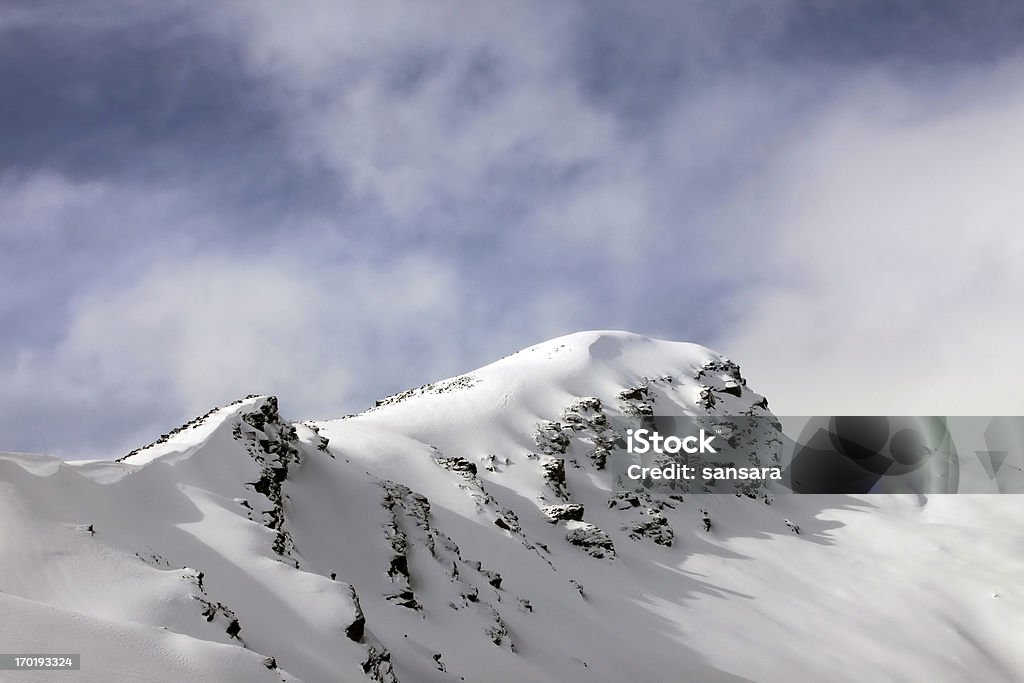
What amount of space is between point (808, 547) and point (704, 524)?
30.5ft

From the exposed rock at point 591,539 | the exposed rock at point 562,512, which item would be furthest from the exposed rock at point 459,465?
the exposed rock at point 591,539

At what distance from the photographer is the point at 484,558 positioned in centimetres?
3186

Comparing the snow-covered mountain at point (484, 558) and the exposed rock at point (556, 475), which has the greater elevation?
the exposed rock at point (556, 475)

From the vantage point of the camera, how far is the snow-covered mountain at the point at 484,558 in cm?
1168

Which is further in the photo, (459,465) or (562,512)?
(562,512)

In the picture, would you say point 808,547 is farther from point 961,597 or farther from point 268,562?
point 268,562

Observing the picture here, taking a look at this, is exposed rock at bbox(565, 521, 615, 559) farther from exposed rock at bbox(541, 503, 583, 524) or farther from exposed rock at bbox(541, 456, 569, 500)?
exposed rock at bbox(541, 456, 569, 500)

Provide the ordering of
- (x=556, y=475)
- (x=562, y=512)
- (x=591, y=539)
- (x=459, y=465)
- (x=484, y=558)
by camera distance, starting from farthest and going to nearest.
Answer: (x=556, y=475), (x=562, y=512), (x=459, y=465), (x=591, y=539), (x=484, y=558)

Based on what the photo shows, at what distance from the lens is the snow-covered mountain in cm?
Result: 1168

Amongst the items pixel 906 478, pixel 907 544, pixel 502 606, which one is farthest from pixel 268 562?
pixel 906 478

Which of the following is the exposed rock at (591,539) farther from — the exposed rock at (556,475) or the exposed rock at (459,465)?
the exposed rock at (459,465)

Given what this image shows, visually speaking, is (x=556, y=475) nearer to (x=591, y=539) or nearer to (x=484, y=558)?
(x=591, y=539)

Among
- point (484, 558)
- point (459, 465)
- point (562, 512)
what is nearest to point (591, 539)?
point (562, 512)

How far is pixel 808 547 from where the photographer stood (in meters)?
50.1
